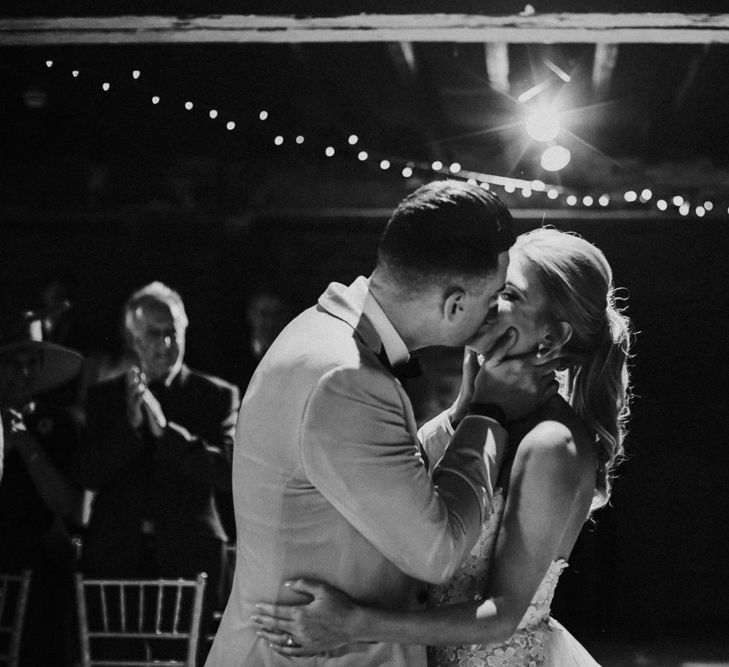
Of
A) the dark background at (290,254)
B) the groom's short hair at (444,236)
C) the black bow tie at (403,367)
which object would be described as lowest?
the black bow tie at (403,367)

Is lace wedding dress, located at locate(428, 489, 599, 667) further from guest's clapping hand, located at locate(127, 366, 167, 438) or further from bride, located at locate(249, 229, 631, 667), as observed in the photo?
guest's clapping hand, located at locate(127, 366, 167, 438)

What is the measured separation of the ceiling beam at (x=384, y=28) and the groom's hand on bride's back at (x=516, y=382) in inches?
74.2

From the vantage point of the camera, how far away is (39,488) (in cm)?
373

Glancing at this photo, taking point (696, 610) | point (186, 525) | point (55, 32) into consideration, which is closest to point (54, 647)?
point (186, 525)

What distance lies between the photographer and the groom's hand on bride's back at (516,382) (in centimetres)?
196

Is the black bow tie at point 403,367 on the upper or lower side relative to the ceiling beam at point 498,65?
lower

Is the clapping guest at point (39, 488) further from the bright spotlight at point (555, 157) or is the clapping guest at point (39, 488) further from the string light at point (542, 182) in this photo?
the bright spotlight at point (555, 157)

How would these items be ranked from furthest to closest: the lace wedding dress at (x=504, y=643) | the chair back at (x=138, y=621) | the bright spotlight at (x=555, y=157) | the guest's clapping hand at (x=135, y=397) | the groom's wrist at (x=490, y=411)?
the bright spotlight at (x=555, y=157) < the guest's clapping hand at (x=135, y=397) < the chair back at (x=138, y=621) < the lace wedding dress at (x=504, y=643) < the groom's wrist at (x=490, y=411)

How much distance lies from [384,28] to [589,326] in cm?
196

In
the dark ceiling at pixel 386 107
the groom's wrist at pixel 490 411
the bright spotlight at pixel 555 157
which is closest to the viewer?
the groom's wrist at pixel 490 411

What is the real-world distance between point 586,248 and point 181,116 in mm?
4552

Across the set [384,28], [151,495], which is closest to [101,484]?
[151,495]

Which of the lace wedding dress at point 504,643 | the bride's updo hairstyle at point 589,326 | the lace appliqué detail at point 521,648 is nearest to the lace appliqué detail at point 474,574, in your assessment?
the lace wedding dress at point 504,643

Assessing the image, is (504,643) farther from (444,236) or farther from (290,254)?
(290,254)
